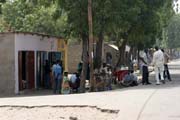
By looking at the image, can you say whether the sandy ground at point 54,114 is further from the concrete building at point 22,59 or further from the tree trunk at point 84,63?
the tree trunk at point 84,63

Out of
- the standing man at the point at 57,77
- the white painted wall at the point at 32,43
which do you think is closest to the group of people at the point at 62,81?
the standing man at the point at 57,77

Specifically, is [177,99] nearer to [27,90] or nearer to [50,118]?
[50,118]

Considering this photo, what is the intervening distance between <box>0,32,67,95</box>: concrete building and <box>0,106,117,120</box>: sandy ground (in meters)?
9.37

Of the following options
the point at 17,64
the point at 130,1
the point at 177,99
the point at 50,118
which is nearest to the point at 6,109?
A: the point at 50,118

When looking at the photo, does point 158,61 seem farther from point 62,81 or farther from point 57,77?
point 57,77

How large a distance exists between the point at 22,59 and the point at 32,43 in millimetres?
1276

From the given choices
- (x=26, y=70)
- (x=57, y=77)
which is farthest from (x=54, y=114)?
(x=26, y=70)

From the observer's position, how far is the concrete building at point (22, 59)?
2650 cm

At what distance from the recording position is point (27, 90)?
27.8 metres

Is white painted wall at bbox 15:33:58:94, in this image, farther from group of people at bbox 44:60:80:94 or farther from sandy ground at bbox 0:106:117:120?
sandy ground at bbox 0:106:117:120

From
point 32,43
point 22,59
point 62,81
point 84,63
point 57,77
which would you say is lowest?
point 62,81

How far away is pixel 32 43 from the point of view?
93.6 ft

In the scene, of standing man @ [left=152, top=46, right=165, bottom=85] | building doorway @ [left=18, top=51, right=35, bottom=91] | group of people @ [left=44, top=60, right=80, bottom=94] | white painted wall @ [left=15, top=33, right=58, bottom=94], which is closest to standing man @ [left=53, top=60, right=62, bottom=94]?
group of people @ [left=44, top=60, right=80, bottom=94]

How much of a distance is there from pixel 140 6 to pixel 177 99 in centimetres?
1430
